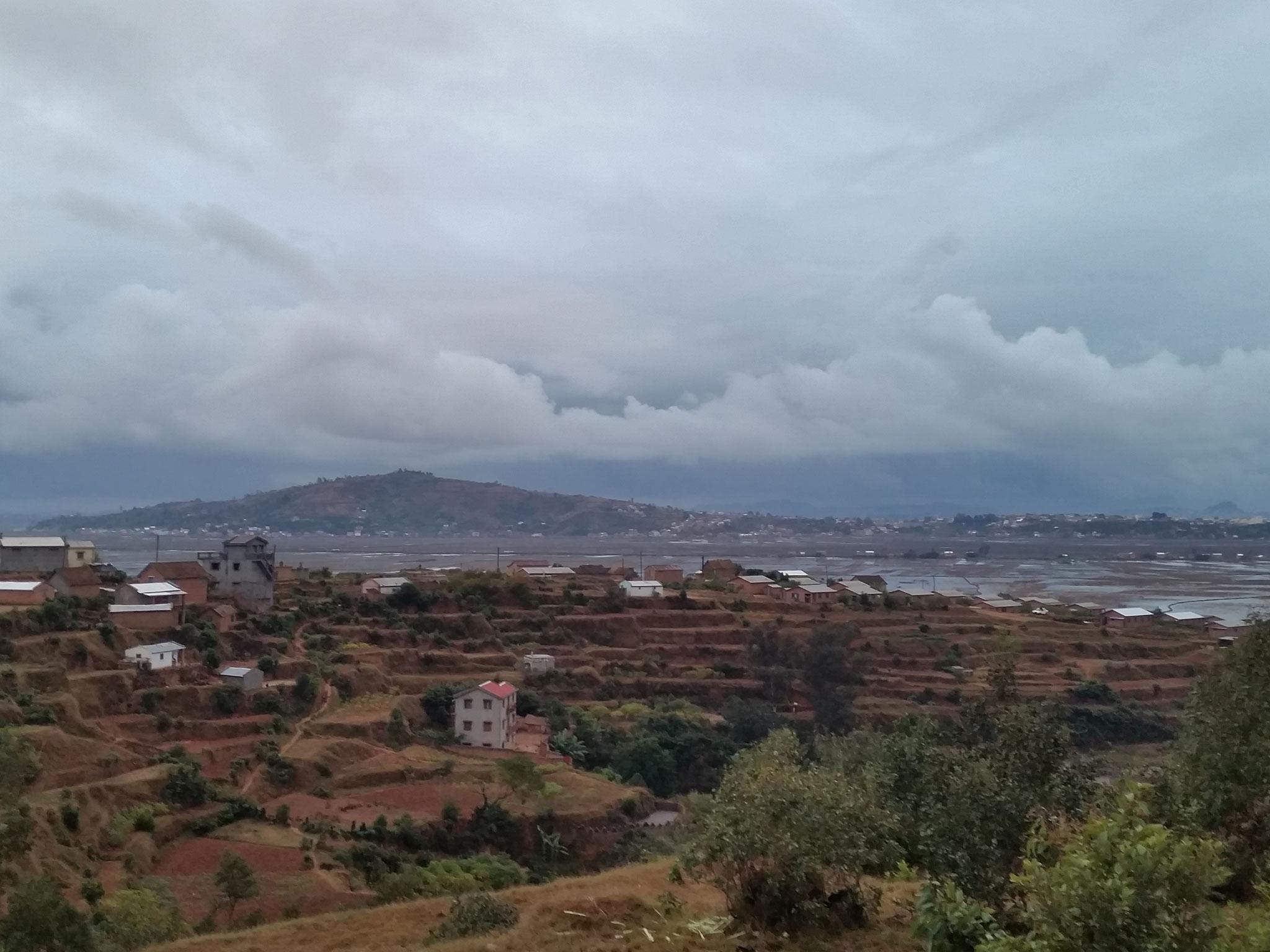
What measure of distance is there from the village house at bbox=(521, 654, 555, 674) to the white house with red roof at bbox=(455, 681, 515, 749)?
6.62 meters

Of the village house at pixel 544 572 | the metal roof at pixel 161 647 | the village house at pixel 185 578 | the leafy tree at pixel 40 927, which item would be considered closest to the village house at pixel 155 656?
the metal roof at pixel 161 647

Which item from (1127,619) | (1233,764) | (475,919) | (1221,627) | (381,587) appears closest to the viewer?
(1233,764)

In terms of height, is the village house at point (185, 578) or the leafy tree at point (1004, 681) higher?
the leafy tree at point (1004, 681)

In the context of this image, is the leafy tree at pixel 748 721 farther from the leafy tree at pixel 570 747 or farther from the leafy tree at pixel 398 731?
the leafy tree at pixel 398 731

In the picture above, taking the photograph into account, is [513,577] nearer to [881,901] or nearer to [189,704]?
[189,704]

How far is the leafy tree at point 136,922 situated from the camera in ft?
44.5

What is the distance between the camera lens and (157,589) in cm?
3878

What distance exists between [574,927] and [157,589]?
1372 inches

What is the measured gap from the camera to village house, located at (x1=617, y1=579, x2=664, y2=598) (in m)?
55.1

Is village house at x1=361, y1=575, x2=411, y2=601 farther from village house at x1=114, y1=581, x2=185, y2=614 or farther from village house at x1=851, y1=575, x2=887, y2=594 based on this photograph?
village house at x1=851, y1=575, x2=887, y2=594

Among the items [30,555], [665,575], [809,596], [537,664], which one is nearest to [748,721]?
[537,664]

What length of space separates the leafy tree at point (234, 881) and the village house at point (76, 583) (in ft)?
84.7

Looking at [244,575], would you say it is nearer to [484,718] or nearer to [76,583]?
[76,583]

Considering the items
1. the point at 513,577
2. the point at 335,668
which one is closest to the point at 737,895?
the point at 335,668
